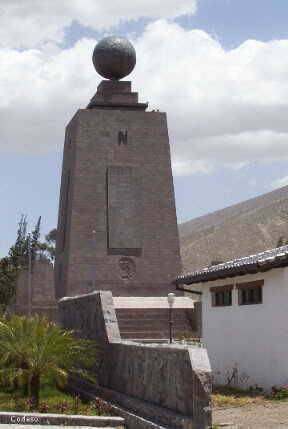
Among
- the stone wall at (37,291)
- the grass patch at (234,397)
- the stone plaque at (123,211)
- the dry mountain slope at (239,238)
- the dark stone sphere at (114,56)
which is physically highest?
the dry mountain slope at (239,238)

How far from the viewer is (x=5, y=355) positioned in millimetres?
16297

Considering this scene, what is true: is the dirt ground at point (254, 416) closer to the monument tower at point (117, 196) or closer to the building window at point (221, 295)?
the building window at point (221, 295)

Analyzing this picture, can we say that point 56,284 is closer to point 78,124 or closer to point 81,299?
point 78,124

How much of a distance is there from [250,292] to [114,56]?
903 inches

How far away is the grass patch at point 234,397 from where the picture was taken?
53.1ft

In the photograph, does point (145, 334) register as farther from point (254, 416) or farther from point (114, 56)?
point (254, 416)

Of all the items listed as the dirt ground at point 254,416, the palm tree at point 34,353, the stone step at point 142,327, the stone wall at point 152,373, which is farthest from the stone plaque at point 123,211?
the dirt ground at point 254,416

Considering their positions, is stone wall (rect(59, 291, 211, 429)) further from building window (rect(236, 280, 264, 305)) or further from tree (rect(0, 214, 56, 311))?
tree (rect(0, 214, 56, 311))

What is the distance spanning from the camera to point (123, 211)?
39438mm

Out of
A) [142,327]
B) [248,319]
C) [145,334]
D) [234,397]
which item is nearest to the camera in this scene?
[234,397]

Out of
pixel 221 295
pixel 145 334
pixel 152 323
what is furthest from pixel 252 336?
pixel 152 323

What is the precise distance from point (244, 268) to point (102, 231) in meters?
20.8

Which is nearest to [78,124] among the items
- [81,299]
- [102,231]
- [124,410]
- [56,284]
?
[102,231]

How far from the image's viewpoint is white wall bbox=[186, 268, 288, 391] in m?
17.7
